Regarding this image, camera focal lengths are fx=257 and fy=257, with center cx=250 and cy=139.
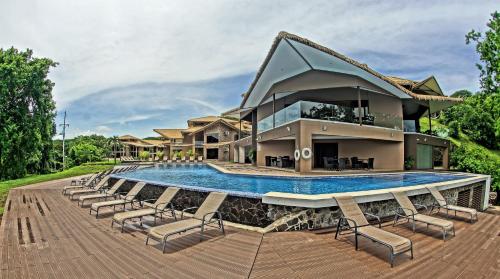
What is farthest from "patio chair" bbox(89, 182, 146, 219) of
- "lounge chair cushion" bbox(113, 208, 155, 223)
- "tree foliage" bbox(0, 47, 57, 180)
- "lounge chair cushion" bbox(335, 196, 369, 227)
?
"tree foliage" bbox(0, 47, 57, 180)

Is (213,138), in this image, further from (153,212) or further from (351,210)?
(351,210)

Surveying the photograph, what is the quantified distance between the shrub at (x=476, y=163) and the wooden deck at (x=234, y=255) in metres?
14.9

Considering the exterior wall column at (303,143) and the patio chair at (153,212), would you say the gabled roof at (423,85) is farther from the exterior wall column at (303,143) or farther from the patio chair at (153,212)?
the patio chair at (153,212)

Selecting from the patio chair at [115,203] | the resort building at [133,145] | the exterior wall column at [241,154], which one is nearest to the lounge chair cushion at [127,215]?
the patio chair at [115,203]

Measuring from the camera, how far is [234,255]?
433 centimetres

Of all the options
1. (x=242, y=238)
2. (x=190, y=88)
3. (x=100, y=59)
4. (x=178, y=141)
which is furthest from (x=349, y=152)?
(x=178, y=141)

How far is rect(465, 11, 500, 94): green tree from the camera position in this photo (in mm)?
20766

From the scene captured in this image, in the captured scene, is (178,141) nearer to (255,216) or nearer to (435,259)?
(255,216)

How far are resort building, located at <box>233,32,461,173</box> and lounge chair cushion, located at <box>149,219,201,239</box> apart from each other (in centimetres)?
959

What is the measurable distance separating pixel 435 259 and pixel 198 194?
18.7ft

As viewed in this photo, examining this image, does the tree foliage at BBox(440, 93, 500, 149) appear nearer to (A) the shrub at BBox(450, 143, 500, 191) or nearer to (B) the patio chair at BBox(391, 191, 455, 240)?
(A) the shrub at BBox(450, 143, 500, 191)

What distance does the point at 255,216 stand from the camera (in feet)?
20.8

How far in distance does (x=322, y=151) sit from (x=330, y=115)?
486cm

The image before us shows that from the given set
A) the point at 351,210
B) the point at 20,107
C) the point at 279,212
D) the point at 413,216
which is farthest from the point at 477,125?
the point at 20,107
